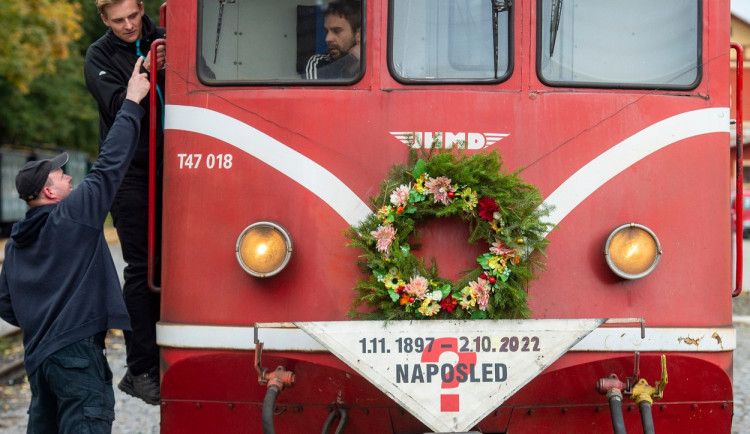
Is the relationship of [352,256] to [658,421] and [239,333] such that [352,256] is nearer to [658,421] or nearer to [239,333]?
[239,333]

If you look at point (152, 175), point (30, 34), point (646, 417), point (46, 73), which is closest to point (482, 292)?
point (646, 417)

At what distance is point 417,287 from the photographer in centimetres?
393

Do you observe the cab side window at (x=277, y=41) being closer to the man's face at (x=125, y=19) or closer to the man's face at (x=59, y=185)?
the man's face at (x=125, y=19)

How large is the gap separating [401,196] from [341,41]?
0.78 meters

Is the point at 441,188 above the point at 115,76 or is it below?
below

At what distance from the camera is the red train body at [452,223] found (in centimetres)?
414

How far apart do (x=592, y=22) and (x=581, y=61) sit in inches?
6.9

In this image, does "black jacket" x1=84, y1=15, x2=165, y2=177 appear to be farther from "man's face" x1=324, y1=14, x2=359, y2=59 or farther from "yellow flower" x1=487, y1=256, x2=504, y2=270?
"yellow flower" x1=487, y1=256, x2=504, y2=270

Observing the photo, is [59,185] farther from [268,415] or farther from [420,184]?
[420,184]

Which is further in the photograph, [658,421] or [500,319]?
[658,421]

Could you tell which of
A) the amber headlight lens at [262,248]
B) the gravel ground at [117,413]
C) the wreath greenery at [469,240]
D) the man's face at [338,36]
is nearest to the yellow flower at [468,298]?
the wreath greenery at [469,240]

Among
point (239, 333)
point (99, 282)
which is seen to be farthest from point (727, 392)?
point (99, 282)

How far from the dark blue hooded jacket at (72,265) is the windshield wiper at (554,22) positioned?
186cm

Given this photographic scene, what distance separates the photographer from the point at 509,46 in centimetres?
426
